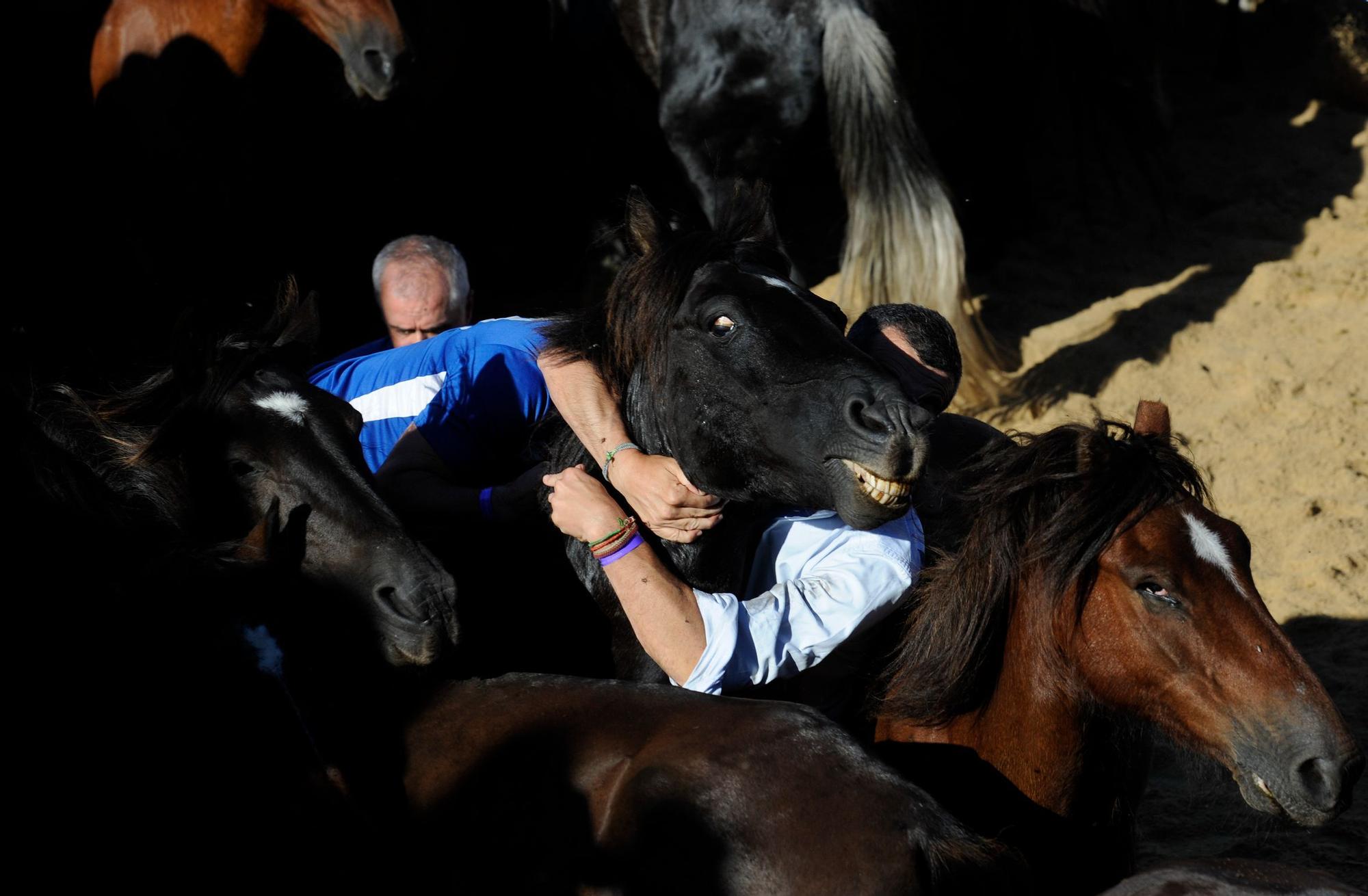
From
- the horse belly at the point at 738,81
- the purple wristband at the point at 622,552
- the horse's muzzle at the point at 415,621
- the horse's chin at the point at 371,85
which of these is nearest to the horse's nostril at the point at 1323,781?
the purple wristband at the point at 622,552

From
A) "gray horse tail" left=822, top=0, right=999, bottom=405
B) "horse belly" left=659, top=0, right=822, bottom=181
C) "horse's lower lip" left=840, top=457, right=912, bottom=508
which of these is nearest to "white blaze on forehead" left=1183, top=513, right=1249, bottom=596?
"horse's lower lip" left=840, top=457, right=912, bottom=508

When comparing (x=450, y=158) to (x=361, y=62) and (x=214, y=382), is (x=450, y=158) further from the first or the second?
(x=214, y=382)

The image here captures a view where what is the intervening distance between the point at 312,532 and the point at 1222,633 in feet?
5.79

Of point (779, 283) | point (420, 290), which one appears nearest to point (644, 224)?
point (779, 283)

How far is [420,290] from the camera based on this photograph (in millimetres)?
4074

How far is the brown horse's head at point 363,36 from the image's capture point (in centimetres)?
502

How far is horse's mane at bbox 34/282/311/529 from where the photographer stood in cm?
245

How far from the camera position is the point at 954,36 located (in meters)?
6.57

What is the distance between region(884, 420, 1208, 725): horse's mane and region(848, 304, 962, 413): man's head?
233mm

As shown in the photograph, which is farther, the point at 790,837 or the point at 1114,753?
the point at 1114,753

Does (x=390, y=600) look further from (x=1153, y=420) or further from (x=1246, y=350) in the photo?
(x=1246, y=350)

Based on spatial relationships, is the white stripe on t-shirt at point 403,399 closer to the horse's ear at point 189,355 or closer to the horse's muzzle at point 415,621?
the horse's ear at point 189,355

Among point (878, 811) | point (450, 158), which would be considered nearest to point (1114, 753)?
point (878, 811)

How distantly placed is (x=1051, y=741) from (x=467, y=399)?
1732 millimetres
